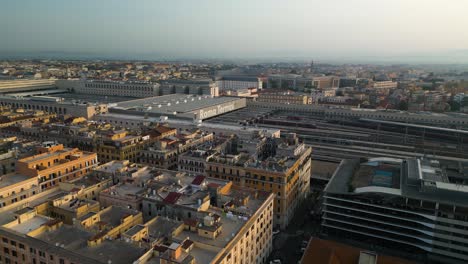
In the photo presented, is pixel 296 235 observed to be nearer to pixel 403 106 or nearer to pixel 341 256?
pixel 341 256

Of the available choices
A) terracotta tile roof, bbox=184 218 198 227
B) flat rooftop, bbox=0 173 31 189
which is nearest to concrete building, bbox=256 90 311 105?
flat rooftop, bbox=0 173 31 189

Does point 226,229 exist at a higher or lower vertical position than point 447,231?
higher

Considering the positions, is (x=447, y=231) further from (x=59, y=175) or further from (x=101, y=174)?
(x=59, y=175)

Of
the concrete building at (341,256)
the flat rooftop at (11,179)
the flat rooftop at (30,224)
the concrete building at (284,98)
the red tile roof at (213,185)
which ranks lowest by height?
the concrete building at (341,256)

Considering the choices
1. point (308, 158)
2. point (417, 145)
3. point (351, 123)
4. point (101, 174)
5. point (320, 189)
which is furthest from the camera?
point (351, 123)

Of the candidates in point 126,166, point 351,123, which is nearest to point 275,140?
point 126,166

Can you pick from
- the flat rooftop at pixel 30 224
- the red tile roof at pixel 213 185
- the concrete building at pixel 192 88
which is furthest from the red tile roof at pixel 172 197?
the concrete building at pixel 192 88

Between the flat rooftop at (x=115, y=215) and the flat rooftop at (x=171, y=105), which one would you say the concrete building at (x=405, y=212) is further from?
the flat rooftop at (x=171, y=105)
